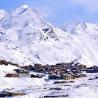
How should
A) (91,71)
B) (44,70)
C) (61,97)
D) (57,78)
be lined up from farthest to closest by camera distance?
(91,71) → (44,70) → (57,78) → (61,97)

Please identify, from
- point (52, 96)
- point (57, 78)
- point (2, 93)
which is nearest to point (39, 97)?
point (52, 96)

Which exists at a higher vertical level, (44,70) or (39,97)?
(44,70)

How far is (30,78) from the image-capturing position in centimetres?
12331

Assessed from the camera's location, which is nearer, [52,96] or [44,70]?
[52,96]

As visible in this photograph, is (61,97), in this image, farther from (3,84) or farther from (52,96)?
(3,84)

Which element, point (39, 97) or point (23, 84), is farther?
point (23, 84)

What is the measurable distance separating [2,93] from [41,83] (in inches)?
1210

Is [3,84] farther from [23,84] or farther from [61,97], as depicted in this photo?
[61,97]

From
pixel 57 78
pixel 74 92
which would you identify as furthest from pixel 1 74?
pixel 74 92

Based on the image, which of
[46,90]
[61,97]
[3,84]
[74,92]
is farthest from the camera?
[3,84]

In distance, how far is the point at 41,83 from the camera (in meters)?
122

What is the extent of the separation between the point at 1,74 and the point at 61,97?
36425mm

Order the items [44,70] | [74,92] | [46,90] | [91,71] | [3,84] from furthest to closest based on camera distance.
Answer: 1. [91,71]
2. [44,70]
3. [3,84]
4. [46,90]
5. [74,92]

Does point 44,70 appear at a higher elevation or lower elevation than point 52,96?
higher
